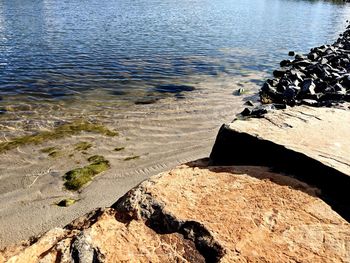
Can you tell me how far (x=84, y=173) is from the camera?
10414mm

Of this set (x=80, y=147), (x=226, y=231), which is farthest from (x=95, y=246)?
(x=80, y=147)

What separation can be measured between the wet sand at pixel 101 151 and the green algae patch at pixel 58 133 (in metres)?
0.30

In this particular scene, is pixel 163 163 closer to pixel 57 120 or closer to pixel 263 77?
pixel 57 120

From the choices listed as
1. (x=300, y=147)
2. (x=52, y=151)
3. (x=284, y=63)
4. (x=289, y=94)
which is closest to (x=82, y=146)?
(x=52, y=151)

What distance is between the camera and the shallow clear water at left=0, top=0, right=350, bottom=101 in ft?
66.2

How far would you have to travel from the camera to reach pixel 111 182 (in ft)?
33.0

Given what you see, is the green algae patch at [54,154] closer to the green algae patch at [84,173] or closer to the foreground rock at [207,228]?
the green algae patch at [84,173]

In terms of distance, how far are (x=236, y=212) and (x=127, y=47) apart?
26031mm

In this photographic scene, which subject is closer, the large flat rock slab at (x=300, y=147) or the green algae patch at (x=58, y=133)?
the large flat rock slab at (x=300, y=147)

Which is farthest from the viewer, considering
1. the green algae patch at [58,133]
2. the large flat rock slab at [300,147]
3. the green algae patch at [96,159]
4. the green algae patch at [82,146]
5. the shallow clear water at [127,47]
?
the shallow clear water at [127,47]

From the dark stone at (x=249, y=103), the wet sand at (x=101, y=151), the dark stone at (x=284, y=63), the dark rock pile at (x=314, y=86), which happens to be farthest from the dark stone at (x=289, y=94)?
the dark stone at (x=284, y=63)

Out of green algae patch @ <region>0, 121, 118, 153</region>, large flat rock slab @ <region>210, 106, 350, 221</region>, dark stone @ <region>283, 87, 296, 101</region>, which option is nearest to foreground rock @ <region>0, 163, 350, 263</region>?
large flat rock slab @ <region>210, 106, 350, 221</region>

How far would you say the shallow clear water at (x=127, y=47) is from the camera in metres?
20.2

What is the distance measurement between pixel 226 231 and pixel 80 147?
8.02m
